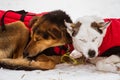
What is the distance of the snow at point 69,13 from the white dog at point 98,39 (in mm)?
129

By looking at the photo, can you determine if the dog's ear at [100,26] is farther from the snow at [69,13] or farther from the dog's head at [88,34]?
the snow at [69,13]

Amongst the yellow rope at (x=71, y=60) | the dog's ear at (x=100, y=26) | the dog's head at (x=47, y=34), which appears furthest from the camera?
the yellow rope at (x=71, y=60)

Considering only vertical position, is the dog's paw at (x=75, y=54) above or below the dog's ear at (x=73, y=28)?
below

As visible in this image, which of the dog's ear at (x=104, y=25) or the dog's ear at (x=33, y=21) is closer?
the dog's ear at (x=104, y=25)

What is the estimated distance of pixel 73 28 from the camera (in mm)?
2775

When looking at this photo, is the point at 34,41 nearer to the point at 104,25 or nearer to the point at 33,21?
the point at 33,21

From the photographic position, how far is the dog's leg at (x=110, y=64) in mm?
2750

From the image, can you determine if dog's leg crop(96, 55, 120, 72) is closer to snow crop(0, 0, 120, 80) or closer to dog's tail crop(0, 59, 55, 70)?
snow crop(0, 0, 120, 80)

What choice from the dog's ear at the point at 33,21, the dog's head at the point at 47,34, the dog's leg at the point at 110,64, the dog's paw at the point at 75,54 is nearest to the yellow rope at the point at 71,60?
the dog's paw at the point at 75,54

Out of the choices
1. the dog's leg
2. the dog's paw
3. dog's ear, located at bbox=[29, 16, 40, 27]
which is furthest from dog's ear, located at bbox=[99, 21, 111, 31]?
dog's ear, located at bbox=[29, 16, 40, 27]

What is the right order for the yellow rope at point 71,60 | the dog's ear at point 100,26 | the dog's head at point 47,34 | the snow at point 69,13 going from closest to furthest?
the snow at point 69,13 → the dog's ear at point 100,26 → the dog's head at point 47,34 → the yellow rope at point 71,60

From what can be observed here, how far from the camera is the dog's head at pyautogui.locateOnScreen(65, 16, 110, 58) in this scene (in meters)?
2.66

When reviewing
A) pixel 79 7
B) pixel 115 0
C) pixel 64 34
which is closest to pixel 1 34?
pixel 64 34

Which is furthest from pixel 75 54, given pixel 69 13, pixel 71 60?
pixel 69 13
